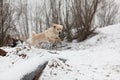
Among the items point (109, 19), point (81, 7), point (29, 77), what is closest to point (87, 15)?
point (81, 7)

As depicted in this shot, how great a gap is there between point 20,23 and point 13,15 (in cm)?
721

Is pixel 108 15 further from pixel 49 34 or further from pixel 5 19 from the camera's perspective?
pixel 49 34

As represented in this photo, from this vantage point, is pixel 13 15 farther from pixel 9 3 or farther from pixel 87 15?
pixel 87 15

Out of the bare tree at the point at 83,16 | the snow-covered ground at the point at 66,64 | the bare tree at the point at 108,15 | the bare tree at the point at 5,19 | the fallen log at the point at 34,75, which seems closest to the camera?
the fallen log at the point at 34,75

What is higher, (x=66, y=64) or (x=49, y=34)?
(x=49, y=34)

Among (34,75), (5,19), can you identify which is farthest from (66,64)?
(5,19)

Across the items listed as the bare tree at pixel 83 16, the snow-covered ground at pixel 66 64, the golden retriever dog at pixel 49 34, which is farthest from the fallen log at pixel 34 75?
the bare tree at pixel 83 16

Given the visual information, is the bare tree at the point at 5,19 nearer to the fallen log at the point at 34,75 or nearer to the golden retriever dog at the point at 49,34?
the golden retriever dog at the point at 49,34

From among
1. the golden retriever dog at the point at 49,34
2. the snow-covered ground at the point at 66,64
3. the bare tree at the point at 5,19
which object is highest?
the bare tree at the point at 5,19

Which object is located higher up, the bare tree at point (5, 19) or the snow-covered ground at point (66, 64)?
the bare tree at point (5, 19)

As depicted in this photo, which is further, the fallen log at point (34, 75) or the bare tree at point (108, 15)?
the bare tree at point (108, 15)

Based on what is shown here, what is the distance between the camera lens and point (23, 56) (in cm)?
901

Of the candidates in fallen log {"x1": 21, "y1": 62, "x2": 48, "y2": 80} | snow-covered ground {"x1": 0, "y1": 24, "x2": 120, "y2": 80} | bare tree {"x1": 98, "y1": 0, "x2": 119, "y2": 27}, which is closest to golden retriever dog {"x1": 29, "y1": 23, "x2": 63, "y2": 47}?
snow-covered ground {"x1": 0, "y1": 24, "x2": 120, "y2": 80}

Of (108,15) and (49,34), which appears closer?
(49,34)
